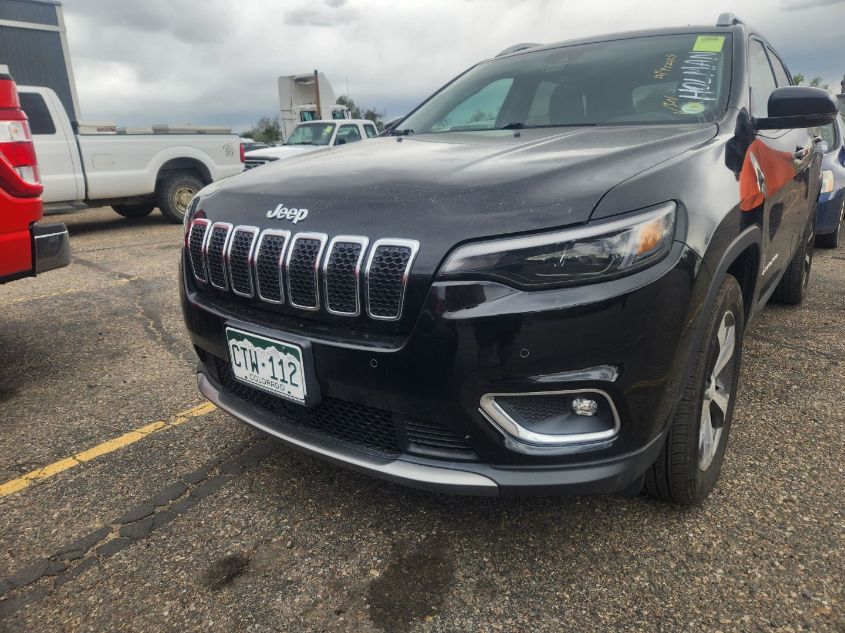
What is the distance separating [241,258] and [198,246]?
1.07ft

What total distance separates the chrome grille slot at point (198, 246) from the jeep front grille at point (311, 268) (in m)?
0.03

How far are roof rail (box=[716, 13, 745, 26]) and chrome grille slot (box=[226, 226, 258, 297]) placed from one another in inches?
95.7

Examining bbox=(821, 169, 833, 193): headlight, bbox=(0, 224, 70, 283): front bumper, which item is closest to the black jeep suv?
bbox=(0, 224, 70, 283): front bumper

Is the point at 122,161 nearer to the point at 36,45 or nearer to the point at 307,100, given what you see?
the point at 36,45

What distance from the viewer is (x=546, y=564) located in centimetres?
187

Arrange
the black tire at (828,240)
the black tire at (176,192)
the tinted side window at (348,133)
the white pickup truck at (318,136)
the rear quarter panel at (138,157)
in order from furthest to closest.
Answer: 1. the tinted side window at (348,133)
2. the white pickup truck at (318,136)
3. the black tire at (176,192)
4. the rear quarter panel at (138,157)
5. the black tire at (828,240)

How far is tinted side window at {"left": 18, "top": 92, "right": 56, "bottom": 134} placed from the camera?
7.58 metres

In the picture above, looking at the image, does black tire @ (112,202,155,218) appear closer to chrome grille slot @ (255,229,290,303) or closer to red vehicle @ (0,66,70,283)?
red vehicle @ (0,66,70,283)

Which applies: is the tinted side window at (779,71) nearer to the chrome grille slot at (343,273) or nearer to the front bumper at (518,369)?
the front bumper at (518,369)

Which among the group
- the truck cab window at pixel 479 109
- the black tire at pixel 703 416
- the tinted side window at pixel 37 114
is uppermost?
the tinted side window at pixel 37 114

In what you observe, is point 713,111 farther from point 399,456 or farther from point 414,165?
point 399,456

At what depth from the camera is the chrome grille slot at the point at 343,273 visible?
1.68m

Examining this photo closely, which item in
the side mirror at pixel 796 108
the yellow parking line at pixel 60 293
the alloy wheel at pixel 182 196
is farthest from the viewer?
the alloy wheel at pixel 182 196

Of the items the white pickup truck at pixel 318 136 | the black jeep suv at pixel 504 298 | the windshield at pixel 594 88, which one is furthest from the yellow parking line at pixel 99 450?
the white pickup truck at pixel 318 136
